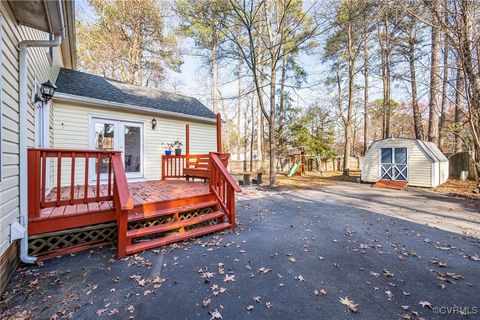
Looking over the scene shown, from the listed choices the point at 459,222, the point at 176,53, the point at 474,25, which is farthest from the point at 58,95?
the point at 474,25

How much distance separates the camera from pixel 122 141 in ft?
22.6

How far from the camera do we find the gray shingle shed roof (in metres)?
6.43

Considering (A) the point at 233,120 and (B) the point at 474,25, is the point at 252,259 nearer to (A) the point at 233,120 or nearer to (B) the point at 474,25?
(B) the point at 474,25

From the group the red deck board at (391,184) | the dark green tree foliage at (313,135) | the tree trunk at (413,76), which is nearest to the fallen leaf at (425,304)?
the red deck board at (391,184)

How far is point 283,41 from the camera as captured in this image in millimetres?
9383

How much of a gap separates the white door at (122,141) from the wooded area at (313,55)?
5.20m

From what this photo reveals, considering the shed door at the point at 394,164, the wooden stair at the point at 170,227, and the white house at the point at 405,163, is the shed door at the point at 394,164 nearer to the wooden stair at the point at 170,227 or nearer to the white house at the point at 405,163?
the white house at the point at 405,163

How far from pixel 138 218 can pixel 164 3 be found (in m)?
14.2

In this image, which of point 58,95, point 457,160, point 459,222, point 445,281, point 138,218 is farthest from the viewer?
point 457,160

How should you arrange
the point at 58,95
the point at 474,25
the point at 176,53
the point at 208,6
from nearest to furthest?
the point at 58,95
the point at 474,25
the point at 208,6
the point at 176,53

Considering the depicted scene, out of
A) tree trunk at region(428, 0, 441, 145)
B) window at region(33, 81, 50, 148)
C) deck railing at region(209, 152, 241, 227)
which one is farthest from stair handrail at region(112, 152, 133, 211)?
tree trunk at region(428, 0, 441, 145)

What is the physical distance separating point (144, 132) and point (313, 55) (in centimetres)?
1066

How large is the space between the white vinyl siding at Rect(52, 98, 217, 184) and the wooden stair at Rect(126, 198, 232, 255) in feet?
12.8

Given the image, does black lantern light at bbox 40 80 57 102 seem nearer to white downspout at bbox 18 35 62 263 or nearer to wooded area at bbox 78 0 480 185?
white downspout at bbox 18 35 62 263
